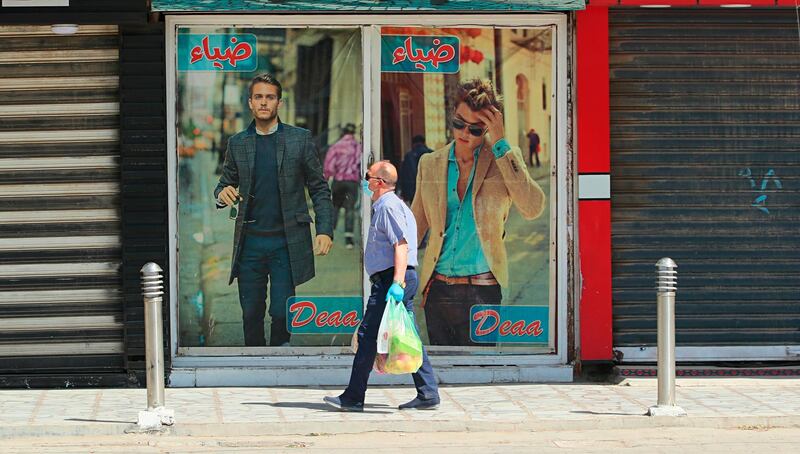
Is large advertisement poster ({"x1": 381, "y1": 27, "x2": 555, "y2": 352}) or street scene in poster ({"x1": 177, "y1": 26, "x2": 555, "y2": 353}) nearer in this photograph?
street scene in poster ({"x1": 177, "y1": 26, "x2": 555, "y2": 353})

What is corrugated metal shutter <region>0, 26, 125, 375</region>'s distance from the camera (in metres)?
11.0

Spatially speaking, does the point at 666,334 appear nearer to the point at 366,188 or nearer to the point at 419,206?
the point at 366,188

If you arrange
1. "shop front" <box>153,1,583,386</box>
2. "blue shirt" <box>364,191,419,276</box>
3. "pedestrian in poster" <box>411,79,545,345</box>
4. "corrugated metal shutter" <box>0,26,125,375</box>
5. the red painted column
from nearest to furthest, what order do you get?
"blue shirt" <box>364,191,419,276</box>, "corrugated metal shutter" <box>0,26,125,375</box>, "shop front" <box>153,1,583,386</box>, the red painted column, "pedestrian in poster" <box>411,79,545,345</box>

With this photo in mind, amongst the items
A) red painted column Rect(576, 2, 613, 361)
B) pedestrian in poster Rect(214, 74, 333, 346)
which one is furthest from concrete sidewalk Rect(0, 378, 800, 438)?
red painted column Rect(576, 2, 613, 361)

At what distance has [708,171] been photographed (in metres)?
11.5

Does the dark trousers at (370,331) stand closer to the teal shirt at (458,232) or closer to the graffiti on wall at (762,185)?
the teal shirt at (458,232)

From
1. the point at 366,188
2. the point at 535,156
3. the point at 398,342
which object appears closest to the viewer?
the point at 398,342

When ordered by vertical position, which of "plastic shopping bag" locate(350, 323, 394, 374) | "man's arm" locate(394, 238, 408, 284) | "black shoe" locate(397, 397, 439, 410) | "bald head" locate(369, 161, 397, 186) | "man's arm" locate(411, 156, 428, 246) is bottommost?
"black shoe" locate(397, 397, 439, 410)

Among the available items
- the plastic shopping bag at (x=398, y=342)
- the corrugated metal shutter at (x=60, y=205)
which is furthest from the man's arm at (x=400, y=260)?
the corrugated metal shutter at (x=60, y=205)

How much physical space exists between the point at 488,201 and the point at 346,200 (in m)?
1.26

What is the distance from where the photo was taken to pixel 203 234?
11258mm

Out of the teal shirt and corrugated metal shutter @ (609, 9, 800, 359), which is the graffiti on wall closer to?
corrugated metal shutter @ (609, 9, 800, 359)

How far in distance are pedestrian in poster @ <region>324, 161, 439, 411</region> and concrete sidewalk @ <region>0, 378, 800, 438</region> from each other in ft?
0.54

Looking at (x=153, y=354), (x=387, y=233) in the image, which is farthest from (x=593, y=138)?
(x=153, y=354)
